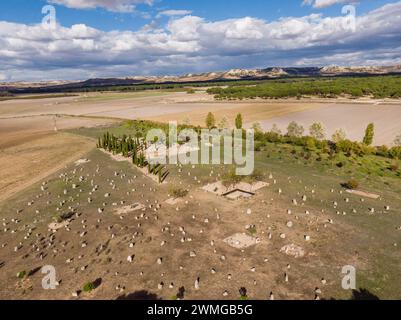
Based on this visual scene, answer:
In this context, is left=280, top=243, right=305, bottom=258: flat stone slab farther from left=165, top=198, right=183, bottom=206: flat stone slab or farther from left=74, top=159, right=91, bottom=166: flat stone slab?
left=74, top=159, right=91, bottom=166: flat stone slab

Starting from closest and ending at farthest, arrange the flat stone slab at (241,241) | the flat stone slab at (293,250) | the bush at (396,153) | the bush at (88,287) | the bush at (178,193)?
1. the bush at (88,287)
2. the flat stone slab at (293,250)
3. the flat stone slab at (241,241)
4. the bush at (178,193)
5. the bush at (396,153)

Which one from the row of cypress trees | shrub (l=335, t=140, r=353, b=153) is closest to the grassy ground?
the row of cypress trees

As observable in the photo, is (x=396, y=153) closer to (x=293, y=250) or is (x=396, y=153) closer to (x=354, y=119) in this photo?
(x=293, y=250)

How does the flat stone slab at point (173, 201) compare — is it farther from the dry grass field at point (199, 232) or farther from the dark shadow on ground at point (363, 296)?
the dark shadow on ground at point (363, 296)

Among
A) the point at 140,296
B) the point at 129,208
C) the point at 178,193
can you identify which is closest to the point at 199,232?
the point at 140,296

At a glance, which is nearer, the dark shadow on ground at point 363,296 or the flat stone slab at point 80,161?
the dark shadow on ground at point 363,296

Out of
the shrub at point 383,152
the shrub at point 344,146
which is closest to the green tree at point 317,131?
the shrub at point 344,146
